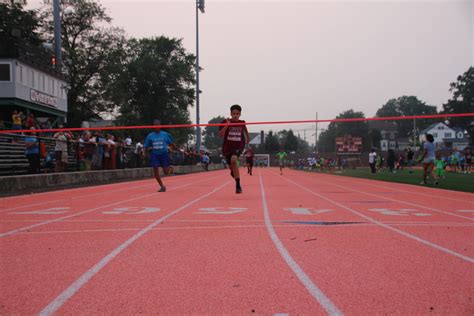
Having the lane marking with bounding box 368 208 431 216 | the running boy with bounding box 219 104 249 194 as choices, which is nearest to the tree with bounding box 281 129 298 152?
the running boy with bounding box 219 104 249 194

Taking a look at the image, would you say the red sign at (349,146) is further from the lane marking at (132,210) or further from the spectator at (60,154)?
the lane marking at (132,210)

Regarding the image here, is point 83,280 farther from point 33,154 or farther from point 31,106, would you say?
point 31,106

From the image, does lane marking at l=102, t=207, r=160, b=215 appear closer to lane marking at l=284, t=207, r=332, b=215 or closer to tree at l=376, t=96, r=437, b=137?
lane marking at l=284, t=207, r=332, b=215

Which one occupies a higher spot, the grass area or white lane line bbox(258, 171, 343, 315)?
white lane line bbox(258, 171, 343, 315)

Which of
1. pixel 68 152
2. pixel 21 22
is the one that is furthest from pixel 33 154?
pixel 21 22

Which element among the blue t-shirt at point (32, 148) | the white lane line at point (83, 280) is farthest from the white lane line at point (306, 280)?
the blue t-shirt at point (32, 148)

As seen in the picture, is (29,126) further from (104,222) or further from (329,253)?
(329,253)

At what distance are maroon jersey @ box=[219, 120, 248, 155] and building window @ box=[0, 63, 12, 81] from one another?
25.2 meters

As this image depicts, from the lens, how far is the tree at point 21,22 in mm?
45344

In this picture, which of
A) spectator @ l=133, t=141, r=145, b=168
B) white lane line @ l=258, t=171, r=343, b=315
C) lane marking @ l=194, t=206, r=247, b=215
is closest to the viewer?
white lane line @ l=258, t=171, r=343, b=315

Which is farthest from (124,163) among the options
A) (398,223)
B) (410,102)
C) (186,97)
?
Result: (410,102)

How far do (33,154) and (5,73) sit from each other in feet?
65.4

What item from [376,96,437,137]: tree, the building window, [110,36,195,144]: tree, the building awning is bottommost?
the building awning

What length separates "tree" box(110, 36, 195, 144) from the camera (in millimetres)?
61500
